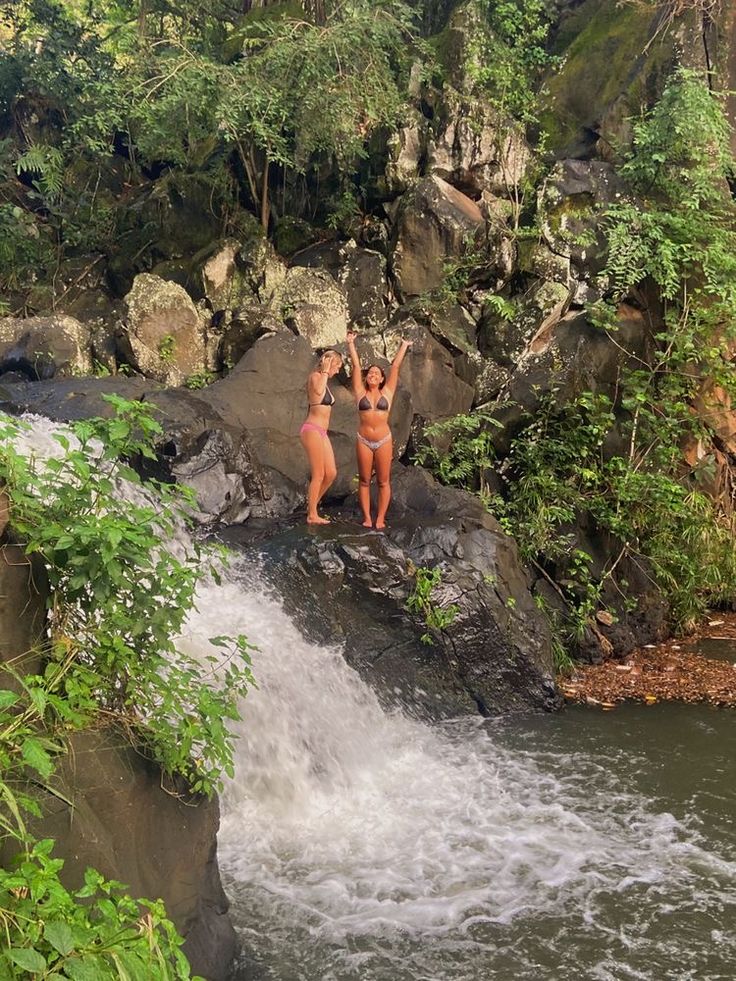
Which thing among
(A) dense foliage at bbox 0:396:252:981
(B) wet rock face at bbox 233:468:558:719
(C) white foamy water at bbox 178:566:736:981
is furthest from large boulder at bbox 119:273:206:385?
(A) dense foliage at bbox 0:396:252:981

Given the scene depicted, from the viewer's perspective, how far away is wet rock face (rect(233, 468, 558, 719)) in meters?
7.38

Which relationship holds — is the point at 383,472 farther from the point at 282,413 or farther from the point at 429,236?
the point at 429,236

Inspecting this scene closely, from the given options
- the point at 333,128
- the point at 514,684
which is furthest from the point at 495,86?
the point at 514,684

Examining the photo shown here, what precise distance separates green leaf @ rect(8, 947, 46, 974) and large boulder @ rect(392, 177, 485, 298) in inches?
395

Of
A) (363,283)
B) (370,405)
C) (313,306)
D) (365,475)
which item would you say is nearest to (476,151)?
(363,283)

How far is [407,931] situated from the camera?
4.41 m

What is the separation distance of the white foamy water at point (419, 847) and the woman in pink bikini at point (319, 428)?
1403mm

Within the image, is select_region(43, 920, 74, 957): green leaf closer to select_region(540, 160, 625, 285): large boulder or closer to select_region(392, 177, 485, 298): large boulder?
select_region(540, 160, 625, 285): large boulder

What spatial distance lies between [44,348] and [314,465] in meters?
4.44

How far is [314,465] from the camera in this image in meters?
8.31

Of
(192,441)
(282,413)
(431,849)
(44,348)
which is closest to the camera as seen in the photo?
(431,849)

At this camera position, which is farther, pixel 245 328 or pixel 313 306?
pixel 313 306

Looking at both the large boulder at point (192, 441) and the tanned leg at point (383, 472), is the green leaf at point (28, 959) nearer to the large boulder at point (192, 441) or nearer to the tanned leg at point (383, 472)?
the tanned leg at point (383, 472)

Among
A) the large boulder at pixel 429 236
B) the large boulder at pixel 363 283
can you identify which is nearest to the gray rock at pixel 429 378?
the large boulder at pixel 363 283
